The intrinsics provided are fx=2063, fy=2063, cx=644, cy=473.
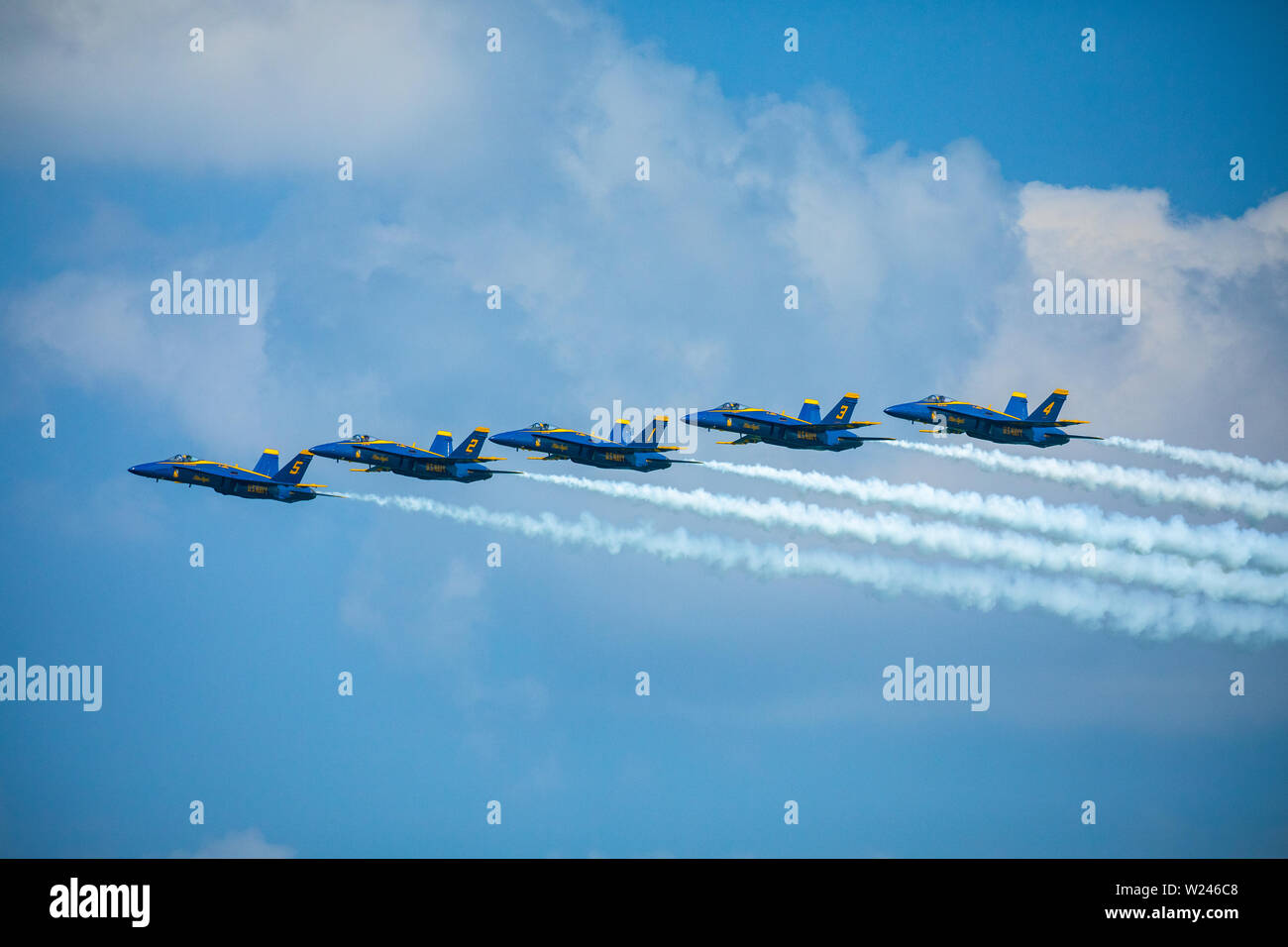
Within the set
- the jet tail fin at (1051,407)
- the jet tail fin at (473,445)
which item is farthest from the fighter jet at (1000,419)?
the jet tail fin at (473,445)

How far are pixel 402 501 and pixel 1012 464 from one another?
4151 centimetres


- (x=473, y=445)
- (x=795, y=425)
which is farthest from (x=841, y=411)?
(x=473, y=445)

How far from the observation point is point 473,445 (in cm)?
13075

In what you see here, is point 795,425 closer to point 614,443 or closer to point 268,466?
point 614,443

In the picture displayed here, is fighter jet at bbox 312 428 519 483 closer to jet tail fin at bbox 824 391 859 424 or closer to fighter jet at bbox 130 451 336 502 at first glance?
fighter jet at bbox 130 451 336 502

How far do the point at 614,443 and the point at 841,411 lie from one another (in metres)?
14.0

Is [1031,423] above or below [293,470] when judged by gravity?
above

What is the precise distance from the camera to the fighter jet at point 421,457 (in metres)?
130

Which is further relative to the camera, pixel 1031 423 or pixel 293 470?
pixel 293 470

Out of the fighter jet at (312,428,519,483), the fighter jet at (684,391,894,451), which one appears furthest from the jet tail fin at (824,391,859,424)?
the fighter jet at (312,428,519,483)

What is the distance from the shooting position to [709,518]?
451 feet

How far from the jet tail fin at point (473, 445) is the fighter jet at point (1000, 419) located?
25.8m
